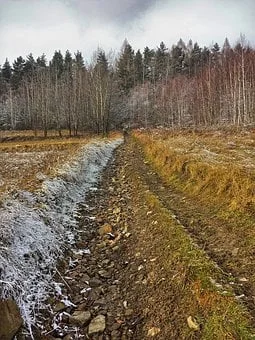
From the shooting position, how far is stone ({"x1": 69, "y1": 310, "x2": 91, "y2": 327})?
4754 mm

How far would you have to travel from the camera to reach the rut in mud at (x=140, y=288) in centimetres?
439

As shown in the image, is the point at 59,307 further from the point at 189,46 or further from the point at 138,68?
the point at 189,46

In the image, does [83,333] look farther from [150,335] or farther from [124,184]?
[124,184]

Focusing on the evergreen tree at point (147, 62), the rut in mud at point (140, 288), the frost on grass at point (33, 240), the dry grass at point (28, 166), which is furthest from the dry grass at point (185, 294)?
the evergreen tree at point (147, 62)

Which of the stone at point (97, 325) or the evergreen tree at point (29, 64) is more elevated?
the evergreen tree at point (29, 64)

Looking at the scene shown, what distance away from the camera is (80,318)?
4.84 m

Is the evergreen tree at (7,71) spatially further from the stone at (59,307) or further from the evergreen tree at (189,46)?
the stone at (59,307)

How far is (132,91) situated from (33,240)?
8518 cm

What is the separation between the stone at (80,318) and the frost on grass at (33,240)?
1.52ft

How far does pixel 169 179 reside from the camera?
42.4ft

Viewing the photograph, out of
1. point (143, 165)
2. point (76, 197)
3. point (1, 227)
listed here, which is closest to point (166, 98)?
point (143, 165)

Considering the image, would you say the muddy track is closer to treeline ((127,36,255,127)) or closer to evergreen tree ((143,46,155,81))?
treeline ((127,36,255,127))

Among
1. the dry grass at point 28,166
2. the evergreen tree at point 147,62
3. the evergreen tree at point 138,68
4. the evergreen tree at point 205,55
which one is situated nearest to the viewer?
the dry grass at point 28,166

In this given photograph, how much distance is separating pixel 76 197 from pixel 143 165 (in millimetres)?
7116
